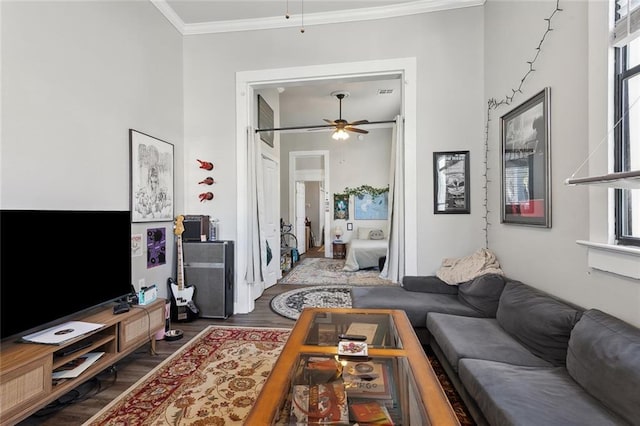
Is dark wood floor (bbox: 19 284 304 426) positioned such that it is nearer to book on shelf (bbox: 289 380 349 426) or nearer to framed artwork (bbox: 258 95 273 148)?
book on shelf (bbox: 289 380 349 426)

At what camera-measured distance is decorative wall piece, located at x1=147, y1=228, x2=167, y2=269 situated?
310cm

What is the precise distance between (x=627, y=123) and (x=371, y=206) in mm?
6208

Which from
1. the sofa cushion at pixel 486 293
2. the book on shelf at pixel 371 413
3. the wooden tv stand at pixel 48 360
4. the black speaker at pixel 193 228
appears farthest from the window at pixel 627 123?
the black speaker at pixel 193 228

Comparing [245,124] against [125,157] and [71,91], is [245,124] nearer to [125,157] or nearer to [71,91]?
[125,157]

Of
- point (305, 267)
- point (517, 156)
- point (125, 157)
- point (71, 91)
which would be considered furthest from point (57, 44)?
point (305, 267)

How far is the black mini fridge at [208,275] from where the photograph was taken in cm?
344

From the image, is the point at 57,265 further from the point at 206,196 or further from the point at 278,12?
the point at 278,12

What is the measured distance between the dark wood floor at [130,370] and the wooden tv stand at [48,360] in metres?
0.21

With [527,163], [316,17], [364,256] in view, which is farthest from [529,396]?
[364,256]

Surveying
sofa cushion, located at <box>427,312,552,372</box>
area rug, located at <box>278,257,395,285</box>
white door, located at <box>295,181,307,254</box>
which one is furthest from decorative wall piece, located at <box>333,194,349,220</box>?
sofa cushion, located at <box>427,312,552,372</box>

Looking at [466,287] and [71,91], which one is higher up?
[71,91]

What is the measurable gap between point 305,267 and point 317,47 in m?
4.30

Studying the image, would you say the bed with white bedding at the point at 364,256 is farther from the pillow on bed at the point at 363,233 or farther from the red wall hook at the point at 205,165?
the red wall hook at the point at 205,165

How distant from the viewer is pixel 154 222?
10.4ft
